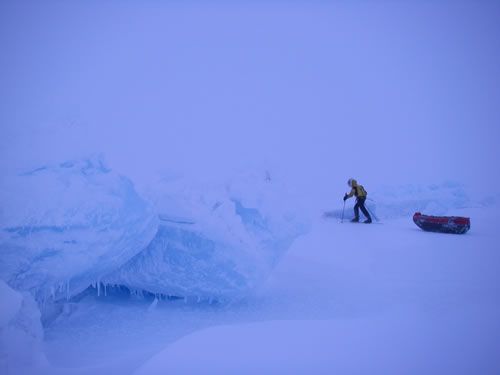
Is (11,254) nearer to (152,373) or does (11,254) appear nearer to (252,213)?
(152,373)

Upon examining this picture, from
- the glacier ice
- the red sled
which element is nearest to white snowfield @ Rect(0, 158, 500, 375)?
the glacier ice

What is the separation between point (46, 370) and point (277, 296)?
1956 mm

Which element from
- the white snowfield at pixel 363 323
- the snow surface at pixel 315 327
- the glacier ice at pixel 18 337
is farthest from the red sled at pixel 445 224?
the glacier ice at pixel 18 337

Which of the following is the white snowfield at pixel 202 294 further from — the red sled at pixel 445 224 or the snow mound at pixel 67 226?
the red sled at pixel 445 224

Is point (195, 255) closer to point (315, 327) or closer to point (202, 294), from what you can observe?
point (202, 294)

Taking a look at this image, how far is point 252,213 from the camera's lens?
3.19 metres

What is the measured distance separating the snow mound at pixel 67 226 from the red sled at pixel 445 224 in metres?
5.56

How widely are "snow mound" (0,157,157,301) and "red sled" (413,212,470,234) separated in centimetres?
556

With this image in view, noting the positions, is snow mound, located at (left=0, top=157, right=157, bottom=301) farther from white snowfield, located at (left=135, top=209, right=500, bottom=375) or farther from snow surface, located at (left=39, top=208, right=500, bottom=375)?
white snowfield, located at (left=135, top=209, right=500, bottom=375)

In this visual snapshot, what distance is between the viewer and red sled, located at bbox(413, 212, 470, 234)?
19.1ft

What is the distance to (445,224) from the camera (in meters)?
5.98

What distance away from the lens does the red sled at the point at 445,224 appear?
229 inches

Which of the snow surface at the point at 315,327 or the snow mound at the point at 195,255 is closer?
the snow surface at the point at 315,327

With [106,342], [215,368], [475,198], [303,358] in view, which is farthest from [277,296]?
[475,198]
